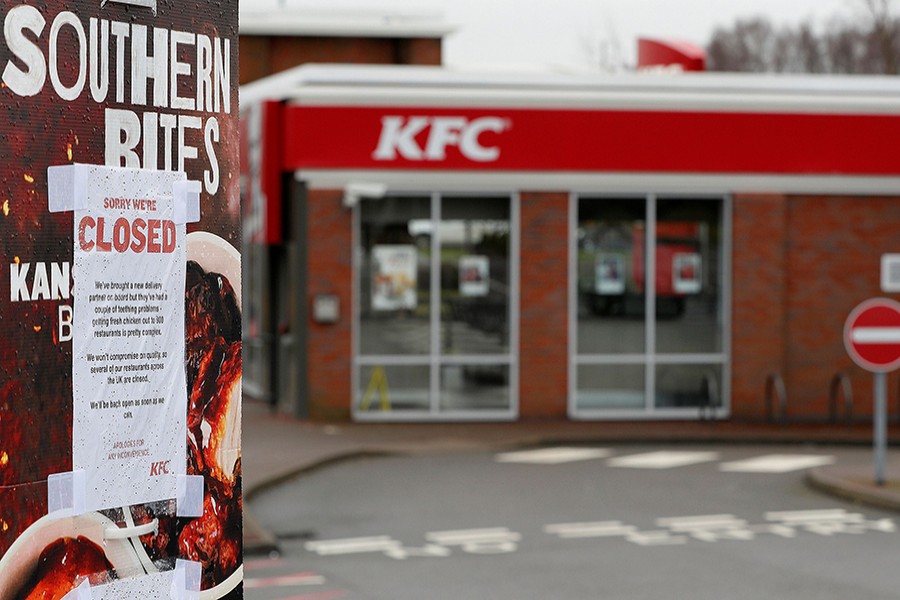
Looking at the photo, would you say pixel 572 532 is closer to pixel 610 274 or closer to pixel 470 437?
pixel 470 437

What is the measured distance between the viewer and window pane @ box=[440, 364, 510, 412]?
18953 mm

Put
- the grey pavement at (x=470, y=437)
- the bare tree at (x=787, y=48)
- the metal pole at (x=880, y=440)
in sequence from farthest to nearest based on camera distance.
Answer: the bare tree at (x=787, y=48) < the grey pavement at (x=470, y=437) < the metal pole at (x=880, y=440)

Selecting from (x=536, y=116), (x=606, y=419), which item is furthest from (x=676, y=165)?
(x=606, y=419)

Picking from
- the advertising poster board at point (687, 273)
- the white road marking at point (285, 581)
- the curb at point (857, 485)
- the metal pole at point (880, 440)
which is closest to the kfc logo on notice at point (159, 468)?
the white road marking at point (285, 581)

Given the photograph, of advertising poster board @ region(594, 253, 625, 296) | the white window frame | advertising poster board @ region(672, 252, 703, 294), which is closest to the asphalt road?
the white window frame

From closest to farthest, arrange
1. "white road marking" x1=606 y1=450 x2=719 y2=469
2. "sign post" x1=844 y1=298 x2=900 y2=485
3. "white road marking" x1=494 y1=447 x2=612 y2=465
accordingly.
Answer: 1. "sign post" x1=844 y1=298 x2=900 y2=485
2. "white road marking" x1=606 y1=450 x2=719 y2=469
3. "white road marking" x1=494 y1=447 x2=612 y2=465

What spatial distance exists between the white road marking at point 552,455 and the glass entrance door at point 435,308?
7.58 feet

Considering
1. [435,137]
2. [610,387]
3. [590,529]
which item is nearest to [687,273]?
[610,387]

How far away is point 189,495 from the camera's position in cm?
402

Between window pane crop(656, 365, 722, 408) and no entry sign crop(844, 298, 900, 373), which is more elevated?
no entry sign crop(844, 298, 900, 373)

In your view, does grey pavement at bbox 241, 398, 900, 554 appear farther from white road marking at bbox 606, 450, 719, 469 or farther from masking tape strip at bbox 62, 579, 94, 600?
masking tape strip at bbox 62, 579, 94, 600

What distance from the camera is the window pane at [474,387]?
1895 centimetres

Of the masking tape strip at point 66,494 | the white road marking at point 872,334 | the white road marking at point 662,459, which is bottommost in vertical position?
the white road marking at point 662,459

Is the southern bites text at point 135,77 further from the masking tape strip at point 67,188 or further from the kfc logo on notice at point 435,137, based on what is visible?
the kfc logo on notice at point 435,137
